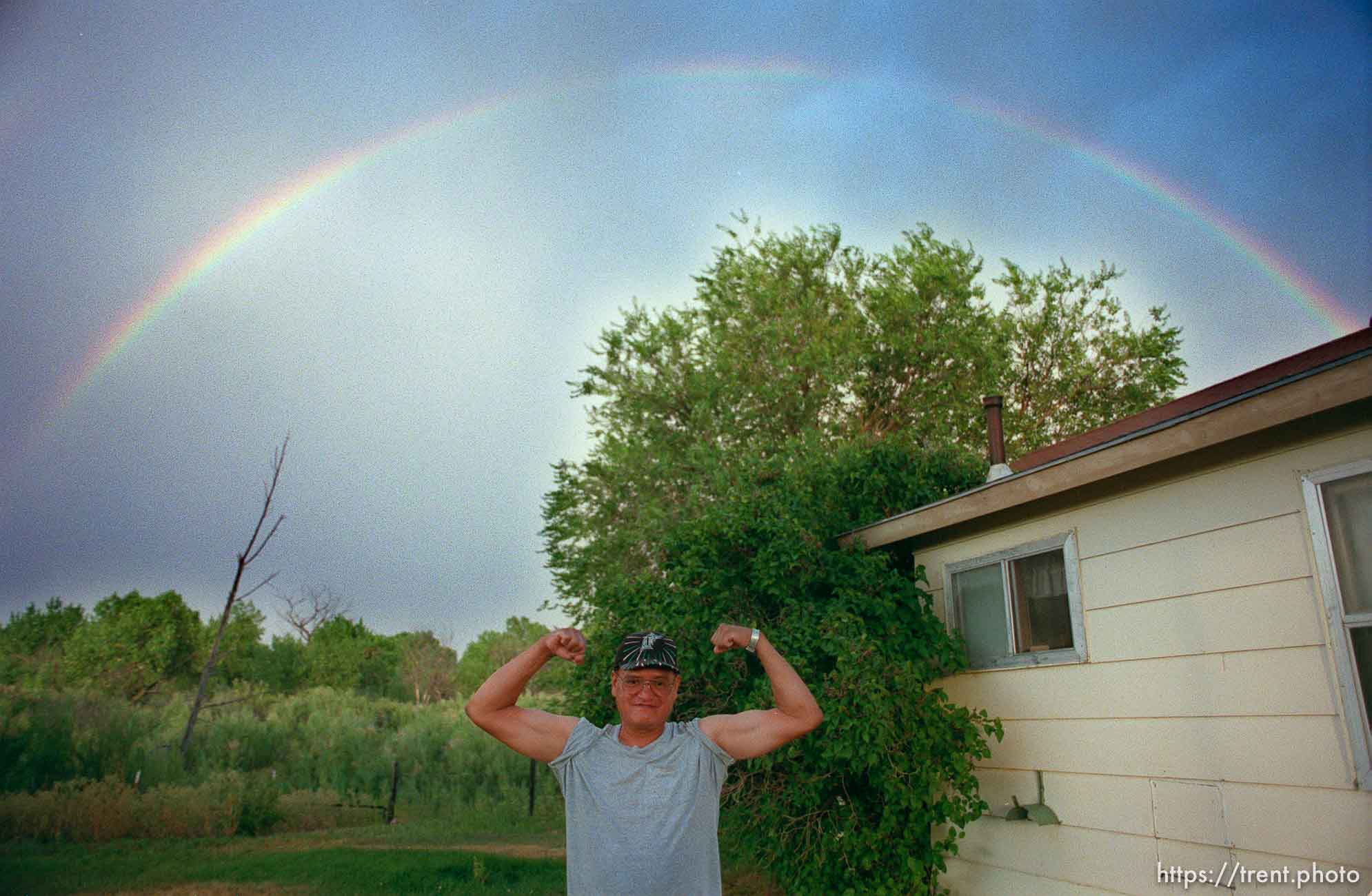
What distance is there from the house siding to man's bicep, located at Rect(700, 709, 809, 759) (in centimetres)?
269

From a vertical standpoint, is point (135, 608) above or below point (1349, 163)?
below

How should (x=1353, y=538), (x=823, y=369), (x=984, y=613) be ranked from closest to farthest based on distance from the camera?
(x=1353, y=538), (x=984, y=613), (x=823, y=369)

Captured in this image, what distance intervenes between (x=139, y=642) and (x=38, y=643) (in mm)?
3537

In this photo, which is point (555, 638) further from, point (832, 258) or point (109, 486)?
point (109, 486)

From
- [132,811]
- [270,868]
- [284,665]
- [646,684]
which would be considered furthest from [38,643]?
[646,684]

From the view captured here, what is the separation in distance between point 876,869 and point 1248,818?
7.86 ft

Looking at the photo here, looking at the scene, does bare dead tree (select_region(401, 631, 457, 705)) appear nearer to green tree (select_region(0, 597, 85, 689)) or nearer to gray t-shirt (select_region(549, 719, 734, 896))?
green tree (select_region(0, 597, 85, 689))

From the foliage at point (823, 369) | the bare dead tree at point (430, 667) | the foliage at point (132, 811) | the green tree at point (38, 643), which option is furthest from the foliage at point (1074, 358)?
the bare dead tree at point (430, 667)

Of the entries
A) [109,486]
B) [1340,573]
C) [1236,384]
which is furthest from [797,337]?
[109,486]

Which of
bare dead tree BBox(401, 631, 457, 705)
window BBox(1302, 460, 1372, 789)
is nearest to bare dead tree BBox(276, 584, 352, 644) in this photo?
bare dead tree BBox(401, 631, 457, 705)

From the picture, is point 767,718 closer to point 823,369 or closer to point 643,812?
point 643,812

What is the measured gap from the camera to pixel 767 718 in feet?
8.65

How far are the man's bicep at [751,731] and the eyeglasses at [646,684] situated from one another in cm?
16

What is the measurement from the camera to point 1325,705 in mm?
3717
